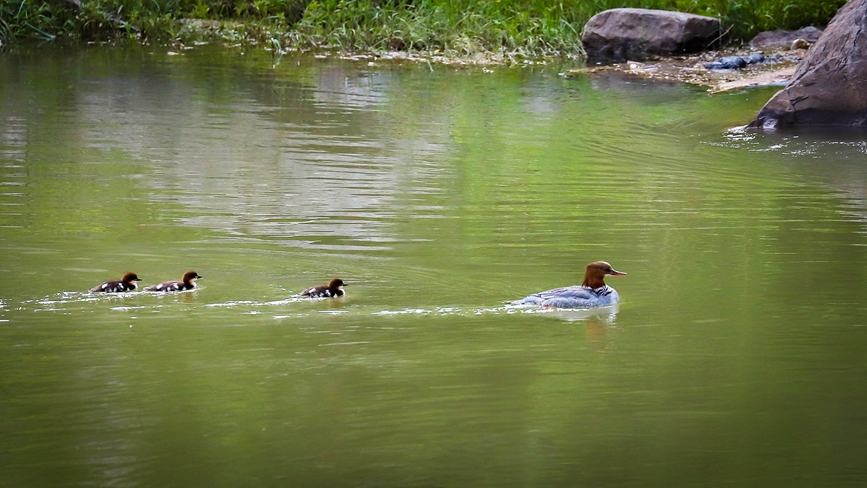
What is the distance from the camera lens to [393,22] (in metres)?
22.6

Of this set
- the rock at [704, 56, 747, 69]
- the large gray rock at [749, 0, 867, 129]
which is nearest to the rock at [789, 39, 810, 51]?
the rock at [704, 56, 747, 69]

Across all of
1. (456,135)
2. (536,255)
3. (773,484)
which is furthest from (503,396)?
(456,135)

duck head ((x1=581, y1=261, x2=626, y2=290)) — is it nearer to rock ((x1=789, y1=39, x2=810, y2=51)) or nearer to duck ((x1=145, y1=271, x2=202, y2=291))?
duck ((x1=145, y1=271, x2=202, y2=291))

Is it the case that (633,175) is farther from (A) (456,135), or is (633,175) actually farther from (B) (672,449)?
(B) (672,449)

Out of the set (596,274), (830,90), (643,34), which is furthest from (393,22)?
(596,274)

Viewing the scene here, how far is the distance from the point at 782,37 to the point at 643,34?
7.18ft

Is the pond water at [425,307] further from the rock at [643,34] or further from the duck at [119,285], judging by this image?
the rock at [643,34]

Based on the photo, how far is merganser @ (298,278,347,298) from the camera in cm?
750

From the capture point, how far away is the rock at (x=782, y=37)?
2069cm

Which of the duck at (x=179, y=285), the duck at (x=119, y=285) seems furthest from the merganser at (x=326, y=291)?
the duck at (x=119, y=285)

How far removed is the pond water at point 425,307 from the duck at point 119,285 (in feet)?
0.17

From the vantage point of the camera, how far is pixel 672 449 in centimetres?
557

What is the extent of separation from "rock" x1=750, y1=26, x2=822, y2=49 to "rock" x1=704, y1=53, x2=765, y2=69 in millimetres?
988

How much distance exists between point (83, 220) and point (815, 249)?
16.9ft
